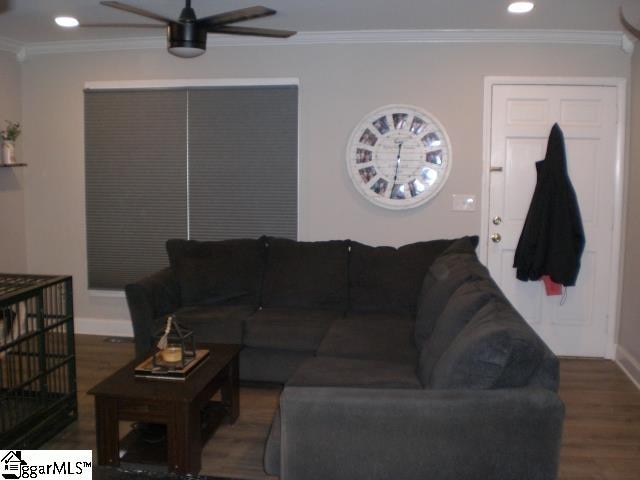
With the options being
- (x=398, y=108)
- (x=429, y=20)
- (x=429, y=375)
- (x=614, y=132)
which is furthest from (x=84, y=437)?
(x=614, y=132)

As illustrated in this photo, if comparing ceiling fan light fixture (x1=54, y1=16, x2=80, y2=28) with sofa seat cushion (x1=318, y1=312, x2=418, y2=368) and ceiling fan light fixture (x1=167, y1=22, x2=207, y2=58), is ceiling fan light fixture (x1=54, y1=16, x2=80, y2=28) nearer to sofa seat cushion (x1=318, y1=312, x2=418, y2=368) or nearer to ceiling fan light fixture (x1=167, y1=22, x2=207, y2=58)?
ceiling fan light fixture (x1=167, y1=22, x2=207, y2=58)

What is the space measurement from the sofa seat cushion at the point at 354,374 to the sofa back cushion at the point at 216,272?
1.41 metres

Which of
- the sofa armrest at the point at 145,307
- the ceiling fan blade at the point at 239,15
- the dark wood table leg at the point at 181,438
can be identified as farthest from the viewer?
the sofa armrest at the point at 145,307

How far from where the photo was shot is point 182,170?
193 inches

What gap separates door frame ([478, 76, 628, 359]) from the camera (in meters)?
4.43

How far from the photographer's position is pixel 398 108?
459 centimetres

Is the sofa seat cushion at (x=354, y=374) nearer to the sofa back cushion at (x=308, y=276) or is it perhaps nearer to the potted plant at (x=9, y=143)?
the sofa back cushion at (x=308, y=276)

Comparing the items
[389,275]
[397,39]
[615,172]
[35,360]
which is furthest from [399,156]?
[35,360]

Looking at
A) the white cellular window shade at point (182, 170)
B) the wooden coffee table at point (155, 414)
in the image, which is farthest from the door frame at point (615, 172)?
the wooden coffee table at point (155, 414)

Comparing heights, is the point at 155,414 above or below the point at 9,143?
below

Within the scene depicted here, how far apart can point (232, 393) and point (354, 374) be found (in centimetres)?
85

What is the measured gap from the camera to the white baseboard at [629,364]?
4082 millimetres

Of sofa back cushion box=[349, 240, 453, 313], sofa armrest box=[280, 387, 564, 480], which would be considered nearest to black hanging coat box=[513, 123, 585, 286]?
sofa back cushion box=[349, 240, 453, 313]

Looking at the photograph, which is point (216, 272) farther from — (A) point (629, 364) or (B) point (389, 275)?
(A) point (629, 364)
